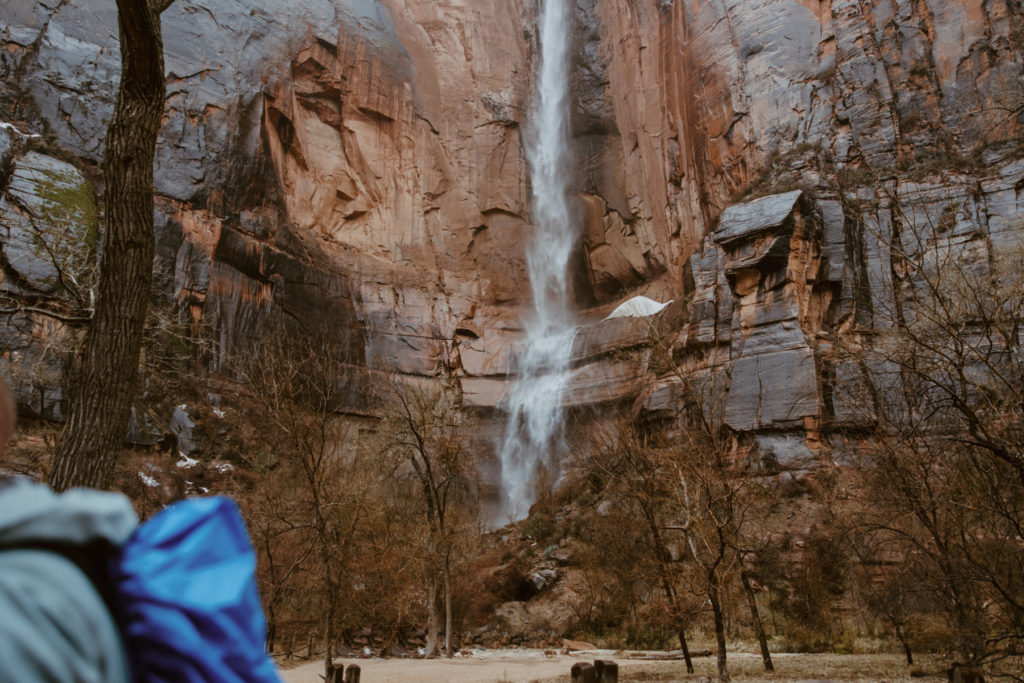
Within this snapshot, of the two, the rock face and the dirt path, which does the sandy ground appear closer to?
the dirt path

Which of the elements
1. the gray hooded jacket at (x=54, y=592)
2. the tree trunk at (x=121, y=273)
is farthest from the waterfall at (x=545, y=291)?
the gray hooded jacket at (x=54, y=592)

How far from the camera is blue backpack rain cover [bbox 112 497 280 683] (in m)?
0.99

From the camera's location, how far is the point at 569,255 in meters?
43.1

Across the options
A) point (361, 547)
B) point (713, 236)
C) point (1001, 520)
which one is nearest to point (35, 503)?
point (1001, 520)

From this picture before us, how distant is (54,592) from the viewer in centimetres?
93

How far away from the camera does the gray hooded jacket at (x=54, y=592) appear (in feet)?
2.86

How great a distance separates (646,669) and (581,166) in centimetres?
3389

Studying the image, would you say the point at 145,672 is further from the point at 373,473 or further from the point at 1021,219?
the point at 1021,219

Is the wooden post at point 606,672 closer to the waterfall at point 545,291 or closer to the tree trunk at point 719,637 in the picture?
the tree trunk at point 719,637

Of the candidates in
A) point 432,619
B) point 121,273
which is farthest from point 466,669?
point 121,273

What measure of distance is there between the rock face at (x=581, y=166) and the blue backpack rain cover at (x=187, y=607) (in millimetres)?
23236

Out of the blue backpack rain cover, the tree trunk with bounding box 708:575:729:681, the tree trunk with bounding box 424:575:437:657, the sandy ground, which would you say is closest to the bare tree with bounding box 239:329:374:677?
the sandy ground

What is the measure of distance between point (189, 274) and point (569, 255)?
20826mm

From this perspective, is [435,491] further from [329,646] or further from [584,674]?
[584,674]
